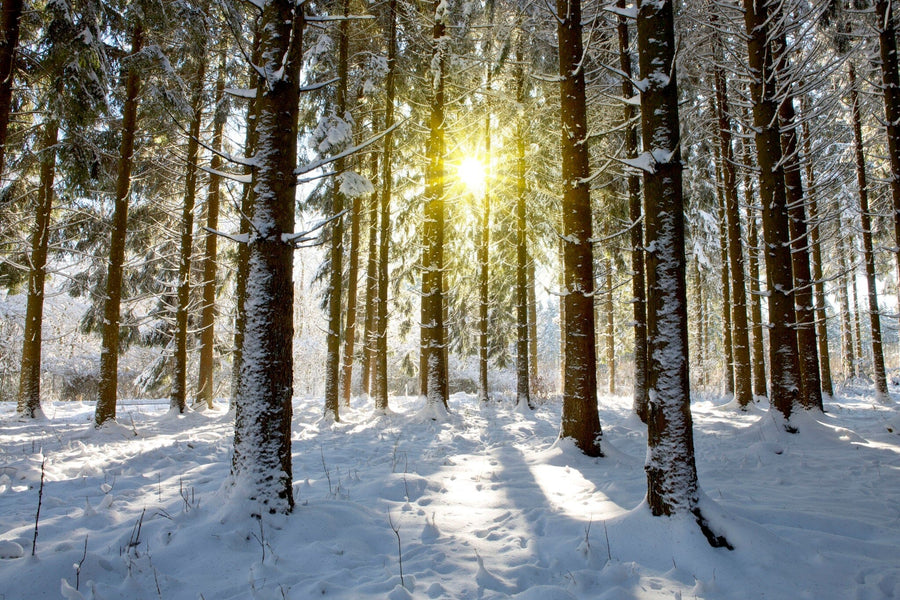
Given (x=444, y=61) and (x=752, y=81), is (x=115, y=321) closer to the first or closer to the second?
(x=444, y=61)

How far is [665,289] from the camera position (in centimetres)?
420

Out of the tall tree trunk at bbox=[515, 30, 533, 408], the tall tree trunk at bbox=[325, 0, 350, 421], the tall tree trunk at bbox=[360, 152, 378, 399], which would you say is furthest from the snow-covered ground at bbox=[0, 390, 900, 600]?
the tall tree trunk at bbox=[360, 152, 378, 399]

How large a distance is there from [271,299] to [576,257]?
16.3ft

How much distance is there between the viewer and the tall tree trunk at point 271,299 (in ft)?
13.7

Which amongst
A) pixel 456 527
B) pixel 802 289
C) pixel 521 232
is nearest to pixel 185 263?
pixel 521 232

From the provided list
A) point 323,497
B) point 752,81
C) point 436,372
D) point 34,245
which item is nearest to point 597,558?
point 323,497

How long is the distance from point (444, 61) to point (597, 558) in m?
12.1

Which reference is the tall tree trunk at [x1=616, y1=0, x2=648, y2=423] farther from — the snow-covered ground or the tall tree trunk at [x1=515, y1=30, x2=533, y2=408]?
the tall tree trunk at [x1=515, y1=30, x2=533, y2=408]

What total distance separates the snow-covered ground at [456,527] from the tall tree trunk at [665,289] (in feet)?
1.14

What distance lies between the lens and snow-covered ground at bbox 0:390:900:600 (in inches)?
120

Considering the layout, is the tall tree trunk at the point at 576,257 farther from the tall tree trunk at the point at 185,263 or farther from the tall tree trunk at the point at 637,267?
the tall tree trunk at the point at 185,263

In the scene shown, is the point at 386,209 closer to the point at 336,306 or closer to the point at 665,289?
the point at 336,306

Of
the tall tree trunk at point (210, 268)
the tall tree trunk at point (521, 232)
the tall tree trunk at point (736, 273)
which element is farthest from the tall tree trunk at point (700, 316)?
the tall tree trunk at point (210, 268)

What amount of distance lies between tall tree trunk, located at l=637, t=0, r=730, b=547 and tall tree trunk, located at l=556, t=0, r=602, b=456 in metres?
2.72
